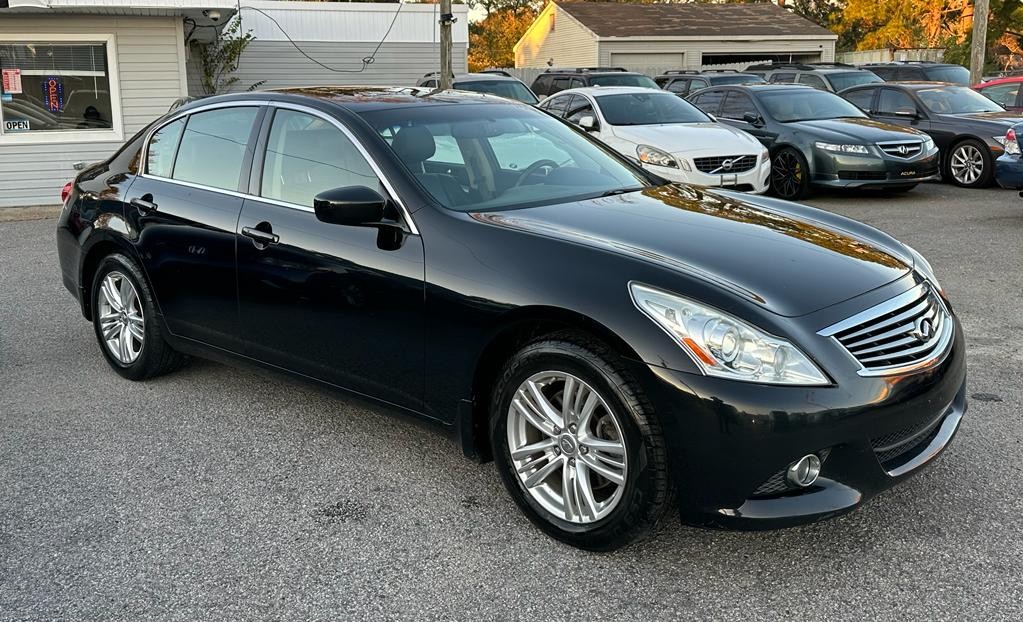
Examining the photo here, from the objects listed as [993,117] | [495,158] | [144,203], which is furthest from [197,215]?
[993,117]

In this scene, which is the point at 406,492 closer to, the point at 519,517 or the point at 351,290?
the point at 519,517

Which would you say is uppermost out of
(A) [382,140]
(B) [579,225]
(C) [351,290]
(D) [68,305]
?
(A) [382,140]

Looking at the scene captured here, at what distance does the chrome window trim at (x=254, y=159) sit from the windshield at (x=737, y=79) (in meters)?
15.9

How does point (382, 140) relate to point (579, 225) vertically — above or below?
above

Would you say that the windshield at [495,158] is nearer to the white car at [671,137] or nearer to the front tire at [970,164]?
the white car at [671,137]

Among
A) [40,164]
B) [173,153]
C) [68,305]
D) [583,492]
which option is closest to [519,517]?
[583,492]

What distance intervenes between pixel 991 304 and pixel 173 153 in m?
5.52

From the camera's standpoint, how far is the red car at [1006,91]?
15932 millimetres

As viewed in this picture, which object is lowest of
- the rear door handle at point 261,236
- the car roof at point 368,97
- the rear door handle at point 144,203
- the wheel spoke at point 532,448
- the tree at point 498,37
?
the wheel spoke at point 532,448

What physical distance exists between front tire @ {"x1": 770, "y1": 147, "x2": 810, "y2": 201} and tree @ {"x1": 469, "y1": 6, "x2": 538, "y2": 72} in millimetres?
52107

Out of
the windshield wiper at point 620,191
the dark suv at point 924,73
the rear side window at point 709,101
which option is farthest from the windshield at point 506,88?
the windshield wiper at point 620,191

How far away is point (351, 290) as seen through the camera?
3.99m

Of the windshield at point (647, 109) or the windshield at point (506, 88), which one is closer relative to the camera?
the windshield at point (647, 109)

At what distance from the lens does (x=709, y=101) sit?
14898 mm
